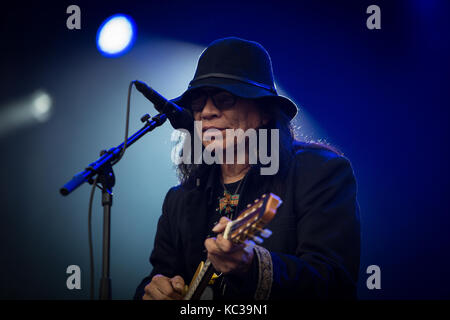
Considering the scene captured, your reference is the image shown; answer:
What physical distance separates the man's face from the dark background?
1.39 meters

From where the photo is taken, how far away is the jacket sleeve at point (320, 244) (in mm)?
1442

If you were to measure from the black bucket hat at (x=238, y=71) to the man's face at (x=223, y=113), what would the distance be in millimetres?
95

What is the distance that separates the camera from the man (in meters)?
1.47

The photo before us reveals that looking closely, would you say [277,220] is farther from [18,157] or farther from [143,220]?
[18,157]

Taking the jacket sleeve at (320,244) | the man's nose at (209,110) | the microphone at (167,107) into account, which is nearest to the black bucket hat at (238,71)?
the man's nose at (209,110)

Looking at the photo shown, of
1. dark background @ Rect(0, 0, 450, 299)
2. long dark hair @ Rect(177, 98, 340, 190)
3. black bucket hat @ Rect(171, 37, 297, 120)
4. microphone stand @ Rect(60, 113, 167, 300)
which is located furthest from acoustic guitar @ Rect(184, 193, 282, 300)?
dark background @ Rect(0, 0, 450, 299)

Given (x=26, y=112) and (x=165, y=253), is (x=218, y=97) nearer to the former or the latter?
(x=165, y=253)

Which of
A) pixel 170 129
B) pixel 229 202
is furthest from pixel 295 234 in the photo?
pixel 170 129

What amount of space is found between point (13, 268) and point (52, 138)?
1.39 meters

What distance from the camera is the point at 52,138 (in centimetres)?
386

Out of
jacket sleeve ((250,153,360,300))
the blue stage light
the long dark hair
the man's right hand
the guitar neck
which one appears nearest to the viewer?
jacket sleeve ((250,153,360,300))

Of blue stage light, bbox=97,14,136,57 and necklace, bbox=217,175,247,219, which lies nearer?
necklace, bbox=217,175,247,219

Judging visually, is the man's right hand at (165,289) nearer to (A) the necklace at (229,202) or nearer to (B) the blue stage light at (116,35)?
(A) the necklace at (229,202)

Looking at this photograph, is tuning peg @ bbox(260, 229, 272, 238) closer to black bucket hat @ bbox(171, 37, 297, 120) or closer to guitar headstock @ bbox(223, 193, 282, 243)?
guitar headstock @ bbox(223, 193, 282, 243)
